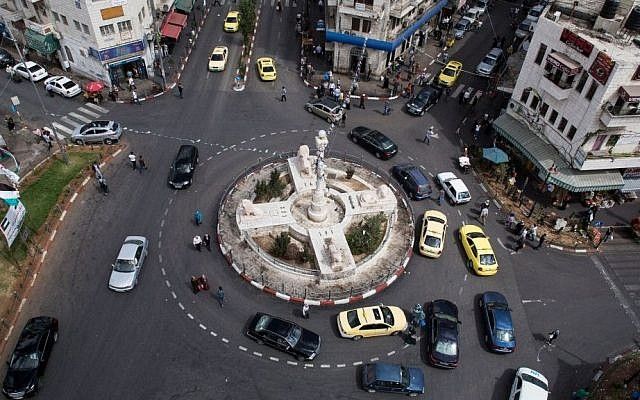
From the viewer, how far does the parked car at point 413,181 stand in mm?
48156

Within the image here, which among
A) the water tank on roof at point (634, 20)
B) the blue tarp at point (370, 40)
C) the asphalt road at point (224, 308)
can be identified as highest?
the water tank on roof at point (634, 20)

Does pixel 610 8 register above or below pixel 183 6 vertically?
above

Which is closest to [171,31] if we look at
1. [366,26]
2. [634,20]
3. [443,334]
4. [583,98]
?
[366,26]

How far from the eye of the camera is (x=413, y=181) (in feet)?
159

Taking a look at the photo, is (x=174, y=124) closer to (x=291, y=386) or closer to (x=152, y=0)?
A: (x=152, y=0)

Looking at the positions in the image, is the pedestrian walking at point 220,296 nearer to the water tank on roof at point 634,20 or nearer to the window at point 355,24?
the window at point 355,24

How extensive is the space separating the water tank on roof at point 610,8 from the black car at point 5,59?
219ft

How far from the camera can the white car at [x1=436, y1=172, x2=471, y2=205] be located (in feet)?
157

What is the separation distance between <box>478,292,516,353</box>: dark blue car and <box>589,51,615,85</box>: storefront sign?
1992 centimetres

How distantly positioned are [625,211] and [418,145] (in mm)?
21764

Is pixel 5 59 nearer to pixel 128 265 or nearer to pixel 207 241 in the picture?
pixel 128 265

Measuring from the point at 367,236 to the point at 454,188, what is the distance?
11818mm

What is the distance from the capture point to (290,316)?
124ft

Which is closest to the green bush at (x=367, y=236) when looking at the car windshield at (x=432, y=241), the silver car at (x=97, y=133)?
the car windshield at (x=432, y=241)
